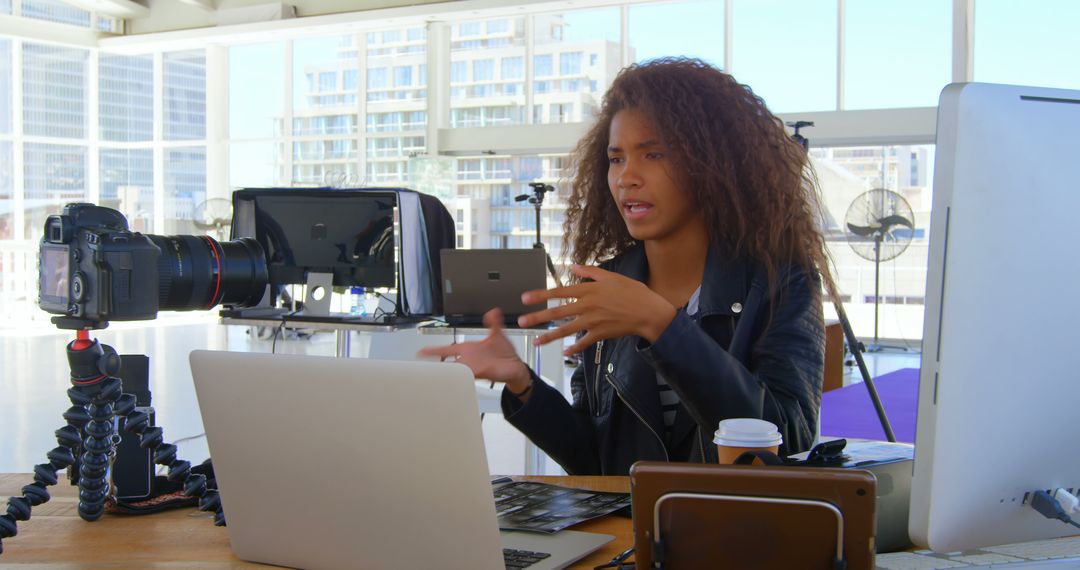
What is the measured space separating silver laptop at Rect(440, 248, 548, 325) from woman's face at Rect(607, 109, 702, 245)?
1989mm

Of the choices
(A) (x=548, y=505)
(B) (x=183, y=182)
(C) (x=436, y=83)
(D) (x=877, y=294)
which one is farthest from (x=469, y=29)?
(A) (x=548, y=505)

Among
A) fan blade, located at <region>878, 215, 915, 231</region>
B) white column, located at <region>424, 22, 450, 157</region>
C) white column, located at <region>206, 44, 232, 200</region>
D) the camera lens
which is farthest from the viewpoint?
white column, located at <region>206, 44, 232, 200</region>

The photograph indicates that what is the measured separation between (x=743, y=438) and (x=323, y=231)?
3321 millimetres

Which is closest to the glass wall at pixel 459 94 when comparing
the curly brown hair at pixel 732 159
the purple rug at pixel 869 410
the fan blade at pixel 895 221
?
the fan blade at pixel 895 221

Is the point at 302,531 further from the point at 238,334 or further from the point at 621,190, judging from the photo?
the point at 238,334

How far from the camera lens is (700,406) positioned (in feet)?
4.13

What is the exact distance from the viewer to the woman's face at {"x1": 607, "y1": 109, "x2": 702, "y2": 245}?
151cm

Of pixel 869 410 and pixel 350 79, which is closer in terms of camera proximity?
pixel 869 410

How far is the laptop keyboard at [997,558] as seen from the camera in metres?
0.83

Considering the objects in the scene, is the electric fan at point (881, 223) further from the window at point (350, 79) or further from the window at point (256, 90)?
the window at point (256, 90)

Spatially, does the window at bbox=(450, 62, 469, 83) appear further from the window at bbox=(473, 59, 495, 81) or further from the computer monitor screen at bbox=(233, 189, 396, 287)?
the computer monitor screen at bbox=(233, 189, 396, 287)

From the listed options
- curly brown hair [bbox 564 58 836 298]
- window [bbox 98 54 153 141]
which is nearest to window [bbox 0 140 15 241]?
window [bbox 98 54 153 141]

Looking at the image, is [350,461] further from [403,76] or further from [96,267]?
[403,76]

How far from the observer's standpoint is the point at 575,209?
6.10 ft
